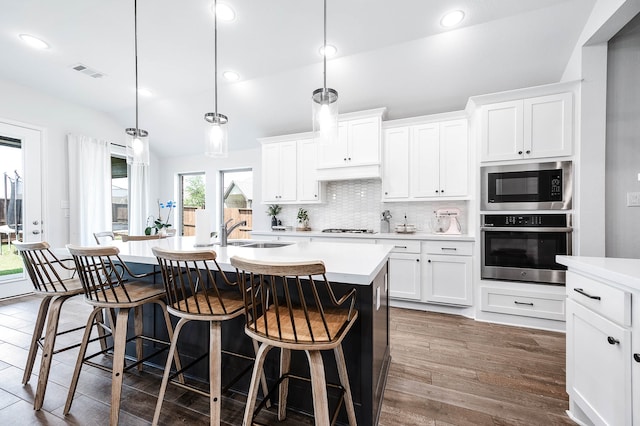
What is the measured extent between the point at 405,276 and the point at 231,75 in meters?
3.27

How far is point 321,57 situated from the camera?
10.0 feet

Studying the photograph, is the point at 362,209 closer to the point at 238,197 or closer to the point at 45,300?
the point at 238,197

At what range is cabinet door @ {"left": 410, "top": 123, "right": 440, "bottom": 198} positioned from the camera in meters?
3.34

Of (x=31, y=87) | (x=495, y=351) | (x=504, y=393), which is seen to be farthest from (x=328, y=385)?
(x=31, y=87)

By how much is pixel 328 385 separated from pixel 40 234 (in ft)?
15.4

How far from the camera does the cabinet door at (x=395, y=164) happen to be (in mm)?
3492

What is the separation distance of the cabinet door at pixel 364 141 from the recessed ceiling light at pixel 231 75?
153cm

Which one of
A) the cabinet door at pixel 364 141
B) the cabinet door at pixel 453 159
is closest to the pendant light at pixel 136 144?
the cabinet door at pixel 364 141

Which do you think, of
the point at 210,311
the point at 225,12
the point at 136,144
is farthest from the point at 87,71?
the point at 210,311

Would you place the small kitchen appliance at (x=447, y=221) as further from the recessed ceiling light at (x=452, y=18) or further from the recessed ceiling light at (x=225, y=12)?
the recessed ceiling light at (x=225, y=12)

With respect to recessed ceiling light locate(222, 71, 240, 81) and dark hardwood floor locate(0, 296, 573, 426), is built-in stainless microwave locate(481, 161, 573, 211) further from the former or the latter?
recessed ceiling light locate(222, 71, 240, 81)

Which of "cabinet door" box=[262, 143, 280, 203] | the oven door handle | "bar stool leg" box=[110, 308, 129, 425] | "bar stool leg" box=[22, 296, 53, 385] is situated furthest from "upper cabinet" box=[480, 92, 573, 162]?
"bar stool leg" box=[22, 296, 53, 385]

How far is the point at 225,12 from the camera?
2.42 meters

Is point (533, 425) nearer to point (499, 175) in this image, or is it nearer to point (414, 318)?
point (414, 318)
